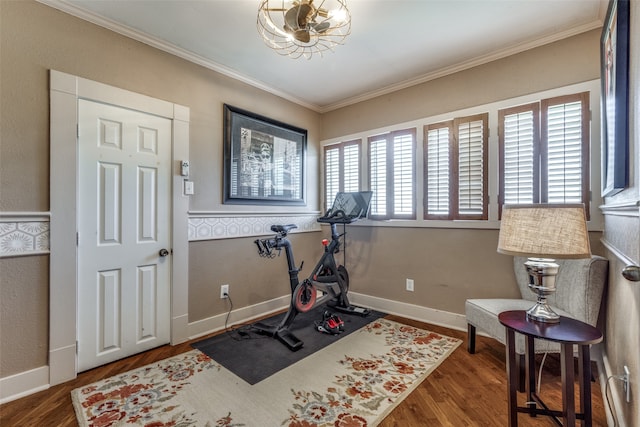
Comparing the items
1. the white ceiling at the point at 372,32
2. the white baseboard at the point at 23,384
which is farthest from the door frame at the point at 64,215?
the white ceiling at the point at 372,32

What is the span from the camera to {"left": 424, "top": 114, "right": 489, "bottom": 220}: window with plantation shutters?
2.84m

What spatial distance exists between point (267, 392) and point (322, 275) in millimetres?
1534

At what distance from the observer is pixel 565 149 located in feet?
7.85

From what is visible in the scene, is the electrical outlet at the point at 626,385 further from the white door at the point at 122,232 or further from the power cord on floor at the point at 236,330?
the white door at the point at 122,232

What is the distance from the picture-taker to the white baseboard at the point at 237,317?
9.20 ft

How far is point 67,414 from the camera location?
68.1 inches

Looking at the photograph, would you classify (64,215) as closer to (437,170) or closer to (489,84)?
(437,170)

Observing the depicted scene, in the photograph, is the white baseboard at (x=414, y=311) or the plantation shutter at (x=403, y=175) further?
the plantation shutter at (x=403, y=175)

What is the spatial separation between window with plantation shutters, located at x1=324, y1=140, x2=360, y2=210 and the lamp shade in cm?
240

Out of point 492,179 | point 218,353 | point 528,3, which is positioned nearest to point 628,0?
point 528,3

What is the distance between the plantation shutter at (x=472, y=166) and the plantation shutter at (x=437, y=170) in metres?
0.11

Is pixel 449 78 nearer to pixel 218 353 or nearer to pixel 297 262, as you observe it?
pixel 297 262

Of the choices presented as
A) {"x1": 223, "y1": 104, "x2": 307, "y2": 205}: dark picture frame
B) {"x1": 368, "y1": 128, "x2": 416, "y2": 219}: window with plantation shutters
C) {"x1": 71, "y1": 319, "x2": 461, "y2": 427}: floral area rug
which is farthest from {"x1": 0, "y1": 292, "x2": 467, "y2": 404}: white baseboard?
{"x1": 223, "y1": 104, "x2": 307, "y2": 205}: dark picture frame

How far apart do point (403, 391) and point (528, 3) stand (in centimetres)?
287
